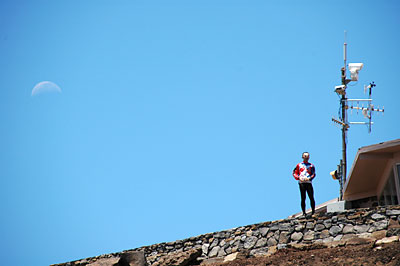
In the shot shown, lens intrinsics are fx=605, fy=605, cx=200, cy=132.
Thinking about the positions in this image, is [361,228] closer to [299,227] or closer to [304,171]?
[299,227]

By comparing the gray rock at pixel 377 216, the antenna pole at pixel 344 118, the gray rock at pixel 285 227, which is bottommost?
the gray rock at pixel 285 227

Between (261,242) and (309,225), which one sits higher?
(309,225)

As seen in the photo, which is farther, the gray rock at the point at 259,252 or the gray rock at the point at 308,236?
the gray rock at the point at 259,252

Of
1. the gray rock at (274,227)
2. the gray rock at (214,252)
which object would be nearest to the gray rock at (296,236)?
the gray rock at (274,227)

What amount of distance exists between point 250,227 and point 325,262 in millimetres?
4472

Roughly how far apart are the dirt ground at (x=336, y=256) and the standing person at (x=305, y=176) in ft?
5.84

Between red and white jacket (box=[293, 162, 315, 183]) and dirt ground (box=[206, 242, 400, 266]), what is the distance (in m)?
2.16

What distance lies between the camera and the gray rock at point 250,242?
55.3 feet

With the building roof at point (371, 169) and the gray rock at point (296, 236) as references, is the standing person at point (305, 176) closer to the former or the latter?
the gray rock at point (296, 236)

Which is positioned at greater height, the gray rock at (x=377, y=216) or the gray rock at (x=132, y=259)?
the gray rock at (x=377, y=216)

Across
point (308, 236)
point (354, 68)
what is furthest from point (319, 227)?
point (354, 68)

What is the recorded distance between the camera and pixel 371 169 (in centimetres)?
2086

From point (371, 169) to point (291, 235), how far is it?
6.08 metres

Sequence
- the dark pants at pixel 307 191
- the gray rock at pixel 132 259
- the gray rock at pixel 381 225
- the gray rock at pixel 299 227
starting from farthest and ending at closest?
1. the dark pants at pixel 307 191
2. the gray rock at pixel 299 227
3. the gray rock at pixel 132 259
4. the gray rock at pixel 381 225
